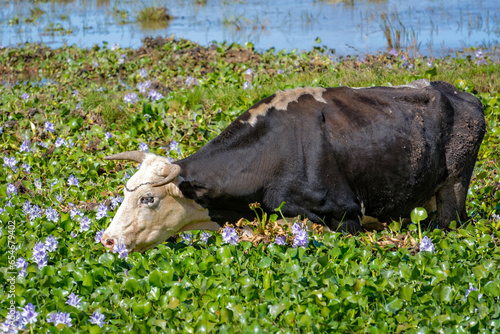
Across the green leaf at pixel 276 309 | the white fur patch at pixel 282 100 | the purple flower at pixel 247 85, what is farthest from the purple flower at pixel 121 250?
the purple flower at pixel 247 85

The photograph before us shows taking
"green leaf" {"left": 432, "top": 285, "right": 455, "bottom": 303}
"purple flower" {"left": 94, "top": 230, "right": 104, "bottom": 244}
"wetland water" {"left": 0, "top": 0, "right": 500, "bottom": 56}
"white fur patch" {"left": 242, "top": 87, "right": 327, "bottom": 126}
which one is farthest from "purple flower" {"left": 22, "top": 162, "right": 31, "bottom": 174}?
"wetland water" {"left": 0, "top": 0, "right": 500, "bottom": 56}

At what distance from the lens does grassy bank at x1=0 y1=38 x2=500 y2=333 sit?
379 centimetres

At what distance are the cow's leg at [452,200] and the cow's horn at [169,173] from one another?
2323 mm

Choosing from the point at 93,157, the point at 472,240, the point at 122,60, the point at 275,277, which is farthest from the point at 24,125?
the point at 472,240

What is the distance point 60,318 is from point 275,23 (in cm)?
1486

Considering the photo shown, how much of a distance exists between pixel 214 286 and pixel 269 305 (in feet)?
1.51

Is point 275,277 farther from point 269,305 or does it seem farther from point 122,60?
point 122,60

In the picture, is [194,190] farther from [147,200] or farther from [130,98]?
[130,98]

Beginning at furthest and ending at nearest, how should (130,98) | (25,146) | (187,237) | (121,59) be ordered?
(121,59) → (130,98) → (25,146) → (187,237)

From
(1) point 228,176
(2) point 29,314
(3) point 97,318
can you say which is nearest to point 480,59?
(1) point 228,176

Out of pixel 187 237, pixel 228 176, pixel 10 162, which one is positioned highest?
pixel 228 176

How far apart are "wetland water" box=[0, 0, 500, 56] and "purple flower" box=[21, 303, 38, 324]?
387 inches

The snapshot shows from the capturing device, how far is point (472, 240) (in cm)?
465

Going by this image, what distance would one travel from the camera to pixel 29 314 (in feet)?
12.2
